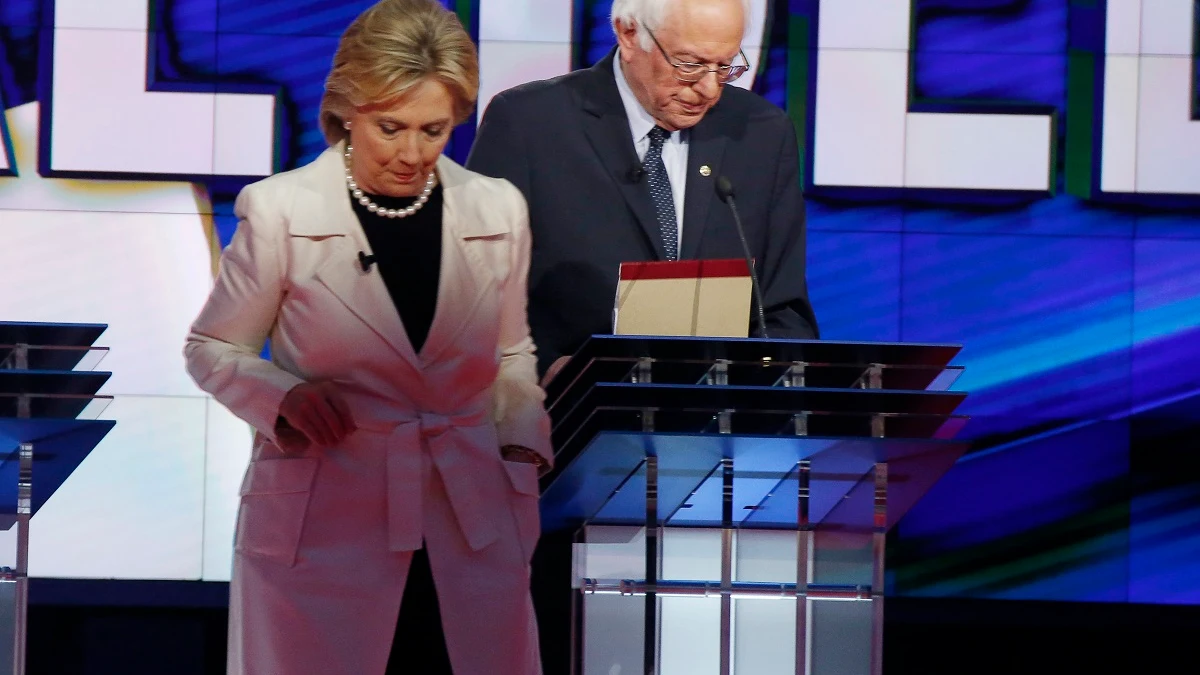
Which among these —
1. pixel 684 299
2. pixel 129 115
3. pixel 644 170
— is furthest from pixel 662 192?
pixel 129 115

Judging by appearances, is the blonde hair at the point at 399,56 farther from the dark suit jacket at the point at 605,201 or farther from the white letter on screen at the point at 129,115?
the white letter on screen at the point at 129,115

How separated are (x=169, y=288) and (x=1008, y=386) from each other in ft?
8.53

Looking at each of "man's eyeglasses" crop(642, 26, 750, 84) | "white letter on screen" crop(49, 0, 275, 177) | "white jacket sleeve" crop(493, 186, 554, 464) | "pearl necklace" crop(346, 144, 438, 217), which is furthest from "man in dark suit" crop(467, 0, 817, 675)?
"white letter on screen" crop(49, 0, 275, 177)

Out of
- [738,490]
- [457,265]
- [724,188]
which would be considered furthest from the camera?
[724,188]

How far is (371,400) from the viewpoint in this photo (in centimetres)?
209

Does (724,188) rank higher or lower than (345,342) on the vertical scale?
higher

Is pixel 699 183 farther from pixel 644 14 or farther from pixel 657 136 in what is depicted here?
pixel 644 14

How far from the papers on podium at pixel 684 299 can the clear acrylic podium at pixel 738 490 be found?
20cm

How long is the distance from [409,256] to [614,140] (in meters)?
0.88

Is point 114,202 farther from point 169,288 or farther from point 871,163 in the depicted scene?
point 871,163

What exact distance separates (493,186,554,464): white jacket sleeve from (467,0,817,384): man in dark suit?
59 centimetres

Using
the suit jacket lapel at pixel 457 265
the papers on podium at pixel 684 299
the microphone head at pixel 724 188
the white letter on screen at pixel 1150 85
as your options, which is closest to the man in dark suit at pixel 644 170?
the microphone head at pixel 724 188

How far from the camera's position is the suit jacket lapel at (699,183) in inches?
113

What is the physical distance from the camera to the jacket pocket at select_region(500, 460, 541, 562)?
214 cm
